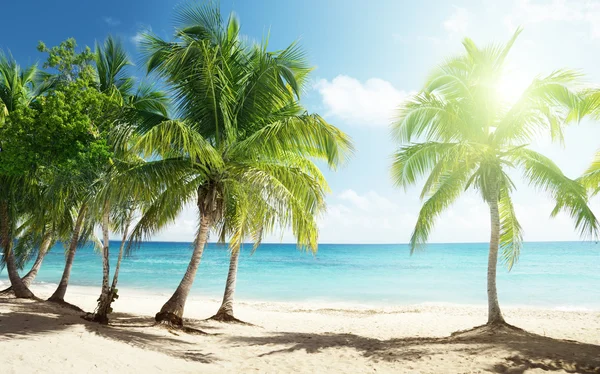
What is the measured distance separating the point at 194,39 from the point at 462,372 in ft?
27.2

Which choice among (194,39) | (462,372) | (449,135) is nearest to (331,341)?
(462,372)

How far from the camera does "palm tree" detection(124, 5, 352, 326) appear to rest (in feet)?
25.9

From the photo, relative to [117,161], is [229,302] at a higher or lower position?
lower

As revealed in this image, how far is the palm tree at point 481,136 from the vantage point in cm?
795

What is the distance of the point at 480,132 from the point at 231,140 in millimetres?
5509

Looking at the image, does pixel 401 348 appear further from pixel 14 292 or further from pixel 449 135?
pixel 14 292

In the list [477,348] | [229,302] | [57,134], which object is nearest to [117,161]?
[57,134]

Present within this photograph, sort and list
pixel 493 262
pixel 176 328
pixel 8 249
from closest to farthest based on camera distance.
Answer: pixel 176 328 → pixel 493 262 → pixel 8 249

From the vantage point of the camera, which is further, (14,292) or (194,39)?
(14,292)

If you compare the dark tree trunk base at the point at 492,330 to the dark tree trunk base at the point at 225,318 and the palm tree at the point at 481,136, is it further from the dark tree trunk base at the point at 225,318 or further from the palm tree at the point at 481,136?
the dark tree trunk base at the point at 225,318

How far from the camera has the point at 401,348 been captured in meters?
7.18

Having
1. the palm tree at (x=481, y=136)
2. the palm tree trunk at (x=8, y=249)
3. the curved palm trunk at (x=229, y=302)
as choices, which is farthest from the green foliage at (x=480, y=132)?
the palm tree trunk at (x=8, y=249)

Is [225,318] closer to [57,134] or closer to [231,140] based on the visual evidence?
[231,140]

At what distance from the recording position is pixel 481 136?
8570 mm
